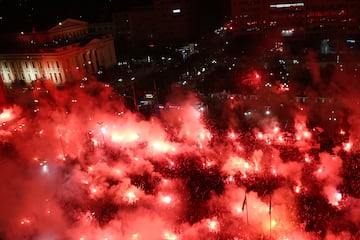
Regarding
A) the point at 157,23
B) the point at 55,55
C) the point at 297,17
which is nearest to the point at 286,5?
the point at 297,17

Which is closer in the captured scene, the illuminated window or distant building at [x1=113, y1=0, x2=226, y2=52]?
the illuminated window

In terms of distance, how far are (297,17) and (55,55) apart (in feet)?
97.0

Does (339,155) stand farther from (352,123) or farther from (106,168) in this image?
(106,168)

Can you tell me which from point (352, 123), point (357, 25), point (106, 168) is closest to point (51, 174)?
point (106, 168)

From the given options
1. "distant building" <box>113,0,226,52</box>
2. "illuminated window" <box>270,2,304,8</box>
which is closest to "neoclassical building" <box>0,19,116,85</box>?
"distant building" <box>113,0,226,52</box>

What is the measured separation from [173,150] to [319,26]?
113ft

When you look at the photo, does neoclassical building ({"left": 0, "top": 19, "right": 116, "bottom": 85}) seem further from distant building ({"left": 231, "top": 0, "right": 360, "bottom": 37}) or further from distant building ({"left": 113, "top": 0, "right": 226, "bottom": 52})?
distant building ({"left": 231, "top": 0, "right": 360, "bottom": 37})

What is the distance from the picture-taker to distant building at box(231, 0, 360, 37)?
4494 centimetres

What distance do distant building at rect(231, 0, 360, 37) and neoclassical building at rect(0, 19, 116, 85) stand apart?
60.5ft

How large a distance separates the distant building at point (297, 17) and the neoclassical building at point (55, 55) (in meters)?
18.4

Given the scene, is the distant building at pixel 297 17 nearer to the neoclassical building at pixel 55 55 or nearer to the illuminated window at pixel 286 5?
the illuminated window at pixel 286 5

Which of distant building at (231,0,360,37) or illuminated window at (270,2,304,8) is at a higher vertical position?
illuminated window at (270,2,304,8)

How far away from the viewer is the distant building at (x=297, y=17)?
147 feet

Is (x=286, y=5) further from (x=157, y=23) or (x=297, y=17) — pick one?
(x=157, y=23)
